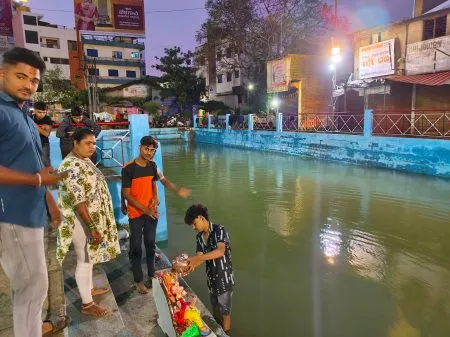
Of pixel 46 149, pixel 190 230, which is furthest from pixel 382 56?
pixel 46 149

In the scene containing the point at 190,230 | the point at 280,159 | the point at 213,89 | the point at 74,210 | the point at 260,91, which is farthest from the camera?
the point at 213,89

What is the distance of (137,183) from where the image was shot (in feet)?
11.9

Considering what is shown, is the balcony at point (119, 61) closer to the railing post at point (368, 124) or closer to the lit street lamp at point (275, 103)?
the lit street lamp at point (275, 103)

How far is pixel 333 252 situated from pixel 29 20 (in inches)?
1867

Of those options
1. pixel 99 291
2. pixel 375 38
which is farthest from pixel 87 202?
pixel 375 38

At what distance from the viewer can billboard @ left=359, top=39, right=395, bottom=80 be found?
1698 centimetres

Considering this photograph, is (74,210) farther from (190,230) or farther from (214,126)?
(214,126)

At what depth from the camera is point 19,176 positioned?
1765mm

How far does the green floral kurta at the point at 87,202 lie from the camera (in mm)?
2809

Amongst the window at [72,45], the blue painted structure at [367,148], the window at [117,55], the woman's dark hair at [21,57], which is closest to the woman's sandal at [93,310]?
the woman's dark hair at [21,57]

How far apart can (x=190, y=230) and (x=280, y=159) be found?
437 inches

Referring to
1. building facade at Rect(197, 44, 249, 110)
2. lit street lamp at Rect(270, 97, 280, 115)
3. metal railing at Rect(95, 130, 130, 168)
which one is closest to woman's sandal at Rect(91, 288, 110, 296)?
metal railing at Rect(95, 130, 130, 168)

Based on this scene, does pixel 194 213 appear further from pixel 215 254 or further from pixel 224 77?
pixel 224 77

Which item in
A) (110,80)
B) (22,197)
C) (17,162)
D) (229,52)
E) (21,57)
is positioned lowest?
(22,197)
